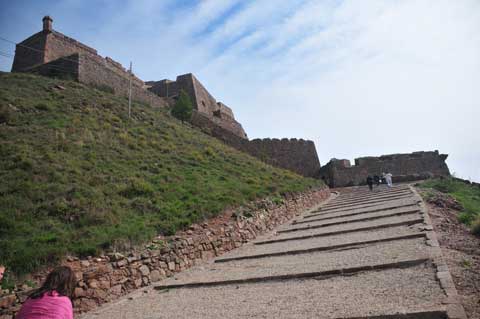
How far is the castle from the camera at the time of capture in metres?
24.1

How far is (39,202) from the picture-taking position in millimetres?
7941

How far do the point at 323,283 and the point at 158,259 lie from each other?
3.95 meters

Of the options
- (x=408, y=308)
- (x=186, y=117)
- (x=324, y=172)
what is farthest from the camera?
(x=324, y=172)

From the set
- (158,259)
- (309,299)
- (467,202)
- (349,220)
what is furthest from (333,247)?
(467,202)

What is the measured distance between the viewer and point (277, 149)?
31.3 metres

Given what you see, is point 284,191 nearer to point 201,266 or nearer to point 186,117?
point 201,266

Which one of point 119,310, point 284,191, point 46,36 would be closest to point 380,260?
point 119,310

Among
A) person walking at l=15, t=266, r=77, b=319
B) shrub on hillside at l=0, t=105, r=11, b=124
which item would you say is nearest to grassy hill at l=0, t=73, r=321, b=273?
shrub on hillside at l=0, t=105, r=11, b=124

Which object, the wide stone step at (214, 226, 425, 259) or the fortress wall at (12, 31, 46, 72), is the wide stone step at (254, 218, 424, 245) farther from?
the fortress wall at (12, 31, 46, 72)

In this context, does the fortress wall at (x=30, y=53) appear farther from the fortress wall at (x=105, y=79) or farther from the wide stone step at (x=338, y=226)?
the wide stone step at (x=338, y=226)

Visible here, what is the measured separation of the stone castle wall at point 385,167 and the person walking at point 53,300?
26.8 m

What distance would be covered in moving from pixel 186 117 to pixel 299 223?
17.2 meters

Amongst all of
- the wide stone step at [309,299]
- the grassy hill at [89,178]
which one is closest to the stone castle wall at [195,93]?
the grassy hill at [89,178]

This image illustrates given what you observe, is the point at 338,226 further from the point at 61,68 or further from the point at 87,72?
the point at 61,68
